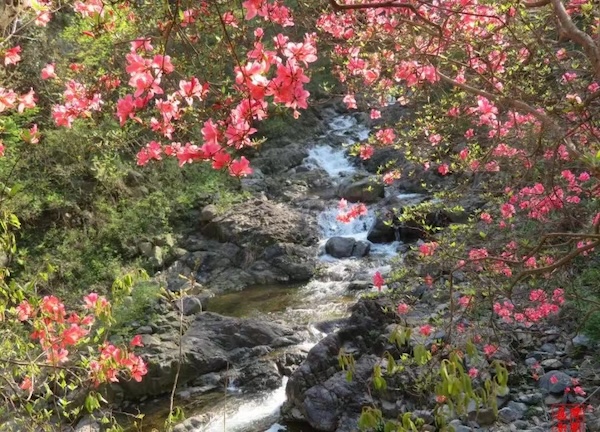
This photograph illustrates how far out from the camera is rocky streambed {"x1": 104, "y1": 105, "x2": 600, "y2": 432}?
5.44 metres

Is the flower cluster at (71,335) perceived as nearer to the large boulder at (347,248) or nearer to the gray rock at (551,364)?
the gray rock at (551,364)

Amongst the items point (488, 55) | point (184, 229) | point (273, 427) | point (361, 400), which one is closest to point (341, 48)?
point (488, 55)

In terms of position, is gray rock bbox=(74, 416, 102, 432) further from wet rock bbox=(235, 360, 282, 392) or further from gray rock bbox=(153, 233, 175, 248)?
→ gray rock bbox=(153, 233, 175, 248)

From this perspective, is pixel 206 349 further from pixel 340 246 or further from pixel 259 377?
pixel 340 246

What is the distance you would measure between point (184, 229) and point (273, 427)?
7.27 metres

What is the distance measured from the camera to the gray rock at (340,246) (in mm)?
11328

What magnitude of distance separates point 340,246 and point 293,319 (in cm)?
313

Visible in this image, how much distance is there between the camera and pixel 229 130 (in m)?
2.27

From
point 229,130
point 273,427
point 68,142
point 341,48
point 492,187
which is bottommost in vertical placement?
point 273,427

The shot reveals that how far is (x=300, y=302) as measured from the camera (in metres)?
9.45

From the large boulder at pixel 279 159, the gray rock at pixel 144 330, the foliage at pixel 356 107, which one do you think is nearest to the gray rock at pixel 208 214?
the foliage at pixel 356 107

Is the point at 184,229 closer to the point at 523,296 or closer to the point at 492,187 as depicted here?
the point at 492,187

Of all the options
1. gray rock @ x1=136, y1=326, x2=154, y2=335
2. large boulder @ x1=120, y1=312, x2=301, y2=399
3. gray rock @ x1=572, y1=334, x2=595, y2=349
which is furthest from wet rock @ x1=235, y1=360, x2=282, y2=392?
gray rock @ x1=572, y1=334, x2=595, y2=349

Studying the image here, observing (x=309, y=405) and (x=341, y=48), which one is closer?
(x=341, y=48)
